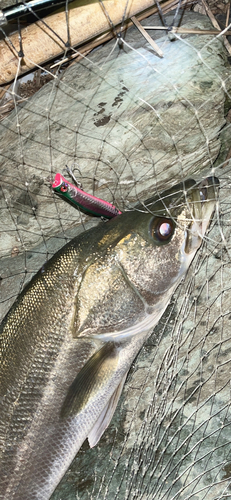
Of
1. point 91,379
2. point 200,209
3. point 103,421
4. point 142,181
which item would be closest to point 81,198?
point 142,181

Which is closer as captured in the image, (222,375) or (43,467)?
(43,467)

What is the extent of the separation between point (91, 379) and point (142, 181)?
1.94 metres

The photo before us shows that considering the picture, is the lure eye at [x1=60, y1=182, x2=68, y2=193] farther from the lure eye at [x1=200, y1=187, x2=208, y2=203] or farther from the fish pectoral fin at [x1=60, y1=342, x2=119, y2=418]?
the fish pectoral fin at [x1=60, y1=342, x2=119, y2=418]

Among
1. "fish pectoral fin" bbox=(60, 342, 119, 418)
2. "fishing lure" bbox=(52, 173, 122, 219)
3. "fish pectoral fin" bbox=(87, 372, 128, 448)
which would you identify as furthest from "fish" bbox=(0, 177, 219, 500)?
"fishing lure" bbox=(52, 173, 122, 219)

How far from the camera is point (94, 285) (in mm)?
3068

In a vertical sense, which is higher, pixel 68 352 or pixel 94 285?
pixel 94 285

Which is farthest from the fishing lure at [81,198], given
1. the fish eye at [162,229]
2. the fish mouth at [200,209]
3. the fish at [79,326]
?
the fish mouth at [200,209]

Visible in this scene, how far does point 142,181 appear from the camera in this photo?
13.3 feet

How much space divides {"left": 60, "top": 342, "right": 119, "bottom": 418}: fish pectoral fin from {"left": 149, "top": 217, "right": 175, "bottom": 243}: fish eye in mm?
881

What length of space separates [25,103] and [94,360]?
2.94 metres

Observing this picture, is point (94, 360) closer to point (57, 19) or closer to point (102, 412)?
point (102, 412)

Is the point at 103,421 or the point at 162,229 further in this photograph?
the point at 103,421

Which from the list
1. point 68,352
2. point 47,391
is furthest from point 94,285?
point 47,391

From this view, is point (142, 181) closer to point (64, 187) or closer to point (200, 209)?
point (64, 187)
